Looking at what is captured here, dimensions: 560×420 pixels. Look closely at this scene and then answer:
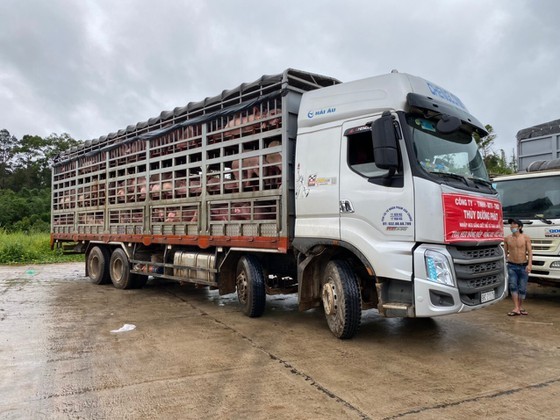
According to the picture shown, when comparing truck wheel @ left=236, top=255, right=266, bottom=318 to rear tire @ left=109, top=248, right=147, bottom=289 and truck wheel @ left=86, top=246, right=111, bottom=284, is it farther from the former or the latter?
truck wheel @ left=86, top=246, right=111, bottom=284

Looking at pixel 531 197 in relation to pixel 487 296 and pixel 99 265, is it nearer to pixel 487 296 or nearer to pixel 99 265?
pixel 487 296

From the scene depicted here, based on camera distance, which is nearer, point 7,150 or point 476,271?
point 476,271

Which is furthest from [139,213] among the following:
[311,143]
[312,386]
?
[312,386]

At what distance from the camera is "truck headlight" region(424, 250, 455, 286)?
4.32 m

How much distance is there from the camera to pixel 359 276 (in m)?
5.31

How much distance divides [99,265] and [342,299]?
24.9 ft

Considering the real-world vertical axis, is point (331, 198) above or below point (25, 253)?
above

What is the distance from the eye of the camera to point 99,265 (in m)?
10.5

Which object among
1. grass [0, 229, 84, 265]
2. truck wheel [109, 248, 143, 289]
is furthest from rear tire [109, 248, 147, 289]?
grass [0, 229, 84, 265]

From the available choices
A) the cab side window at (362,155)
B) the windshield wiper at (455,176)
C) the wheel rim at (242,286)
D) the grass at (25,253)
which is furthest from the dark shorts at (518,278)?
the grass at (25,253)

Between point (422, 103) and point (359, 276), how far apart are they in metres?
2.17

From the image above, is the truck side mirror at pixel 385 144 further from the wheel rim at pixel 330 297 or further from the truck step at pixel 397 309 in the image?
the wheel rim at pixel 330 297

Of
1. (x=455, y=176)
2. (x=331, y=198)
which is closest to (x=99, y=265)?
(x=331, y=198)

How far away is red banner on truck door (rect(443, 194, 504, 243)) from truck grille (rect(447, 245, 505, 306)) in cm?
14
